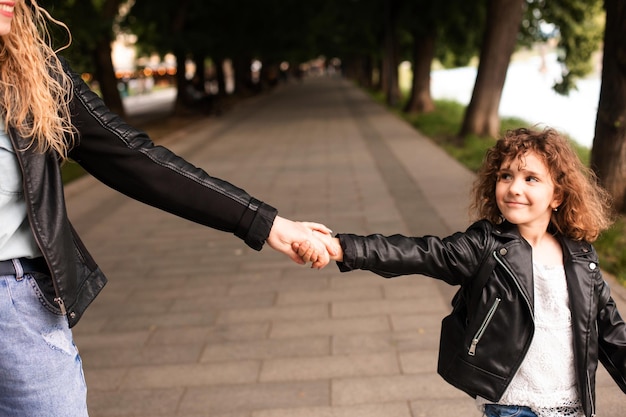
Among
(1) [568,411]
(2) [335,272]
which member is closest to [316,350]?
(2) [335,272]

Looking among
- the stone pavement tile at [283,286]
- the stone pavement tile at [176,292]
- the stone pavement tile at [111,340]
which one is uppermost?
the stone pavement tile at [111,340]

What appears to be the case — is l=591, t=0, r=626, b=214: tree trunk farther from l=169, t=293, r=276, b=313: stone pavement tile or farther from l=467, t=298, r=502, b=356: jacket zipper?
l=467, t=298, r=502, b=356: jacket zipper

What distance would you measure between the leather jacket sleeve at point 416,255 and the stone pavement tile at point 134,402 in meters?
1.76

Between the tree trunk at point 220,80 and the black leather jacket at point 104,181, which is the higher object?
the black leather jacket at point 104,181

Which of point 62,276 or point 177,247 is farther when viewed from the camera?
point 177,247

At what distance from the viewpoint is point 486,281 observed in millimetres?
2152

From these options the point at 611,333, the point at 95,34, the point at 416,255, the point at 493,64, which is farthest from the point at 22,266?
the point at 95,34

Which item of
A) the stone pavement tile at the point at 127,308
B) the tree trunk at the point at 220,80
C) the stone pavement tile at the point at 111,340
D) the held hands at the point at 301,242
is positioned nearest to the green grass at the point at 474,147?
the held hands at the point at 301,242

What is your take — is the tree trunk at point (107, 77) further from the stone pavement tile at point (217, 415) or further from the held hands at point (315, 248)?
A: the held hands at point (315, 248)

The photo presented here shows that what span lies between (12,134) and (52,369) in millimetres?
593

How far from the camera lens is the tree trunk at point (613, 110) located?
6.67m

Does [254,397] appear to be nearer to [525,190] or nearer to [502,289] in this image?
[502,289]

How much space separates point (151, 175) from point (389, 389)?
2.02 metres

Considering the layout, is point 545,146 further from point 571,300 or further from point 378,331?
point 378,331
